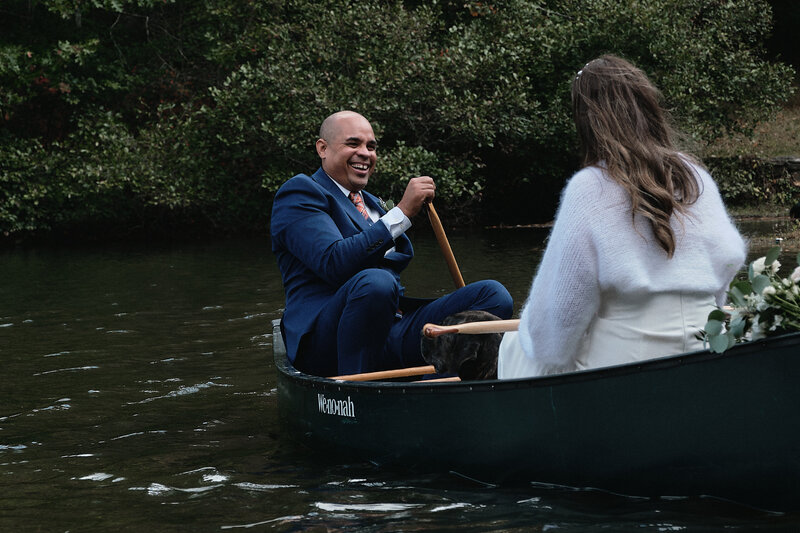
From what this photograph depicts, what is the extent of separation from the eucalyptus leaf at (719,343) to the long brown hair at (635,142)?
28 cm

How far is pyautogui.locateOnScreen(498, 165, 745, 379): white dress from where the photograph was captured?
2.87 m

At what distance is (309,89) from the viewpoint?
52.9 feet

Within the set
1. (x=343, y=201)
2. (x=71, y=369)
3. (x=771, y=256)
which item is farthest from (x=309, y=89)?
(x=771, y=256)

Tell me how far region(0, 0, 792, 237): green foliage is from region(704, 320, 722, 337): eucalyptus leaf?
1278 cm

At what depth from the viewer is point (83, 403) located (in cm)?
563

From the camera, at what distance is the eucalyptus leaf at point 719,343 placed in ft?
9.00

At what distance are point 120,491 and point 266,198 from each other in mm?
15343

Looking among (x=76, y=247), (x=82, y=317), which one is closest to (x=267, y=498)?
(x=82, y=317)

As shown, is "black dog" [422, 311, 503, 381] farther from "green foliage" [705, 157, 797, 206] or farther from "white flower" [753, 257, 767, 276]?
"green foliage" [705, 157, 797, 206]

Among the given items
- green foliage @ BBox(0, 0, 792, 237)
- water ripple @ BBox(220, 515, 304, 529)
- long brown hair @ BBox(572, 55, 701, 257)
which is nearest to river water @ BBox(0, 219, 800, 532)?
water ripple @ BBox(220, 515, 304, 529)

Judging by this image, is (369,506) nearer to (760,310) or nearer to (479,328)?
(479,328)

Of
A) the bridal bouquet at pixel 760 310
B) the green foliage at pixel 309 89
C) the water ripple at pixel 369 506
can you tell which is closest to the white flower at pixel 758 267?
Result: the bridal bouquet at pixel 760 310

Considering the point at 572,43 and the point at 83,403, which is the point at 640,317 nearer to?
the point at 83,403

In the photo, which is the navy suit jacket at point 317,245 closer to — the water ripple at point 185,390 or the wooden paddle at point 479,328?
the wooden paddle at point 479,328
